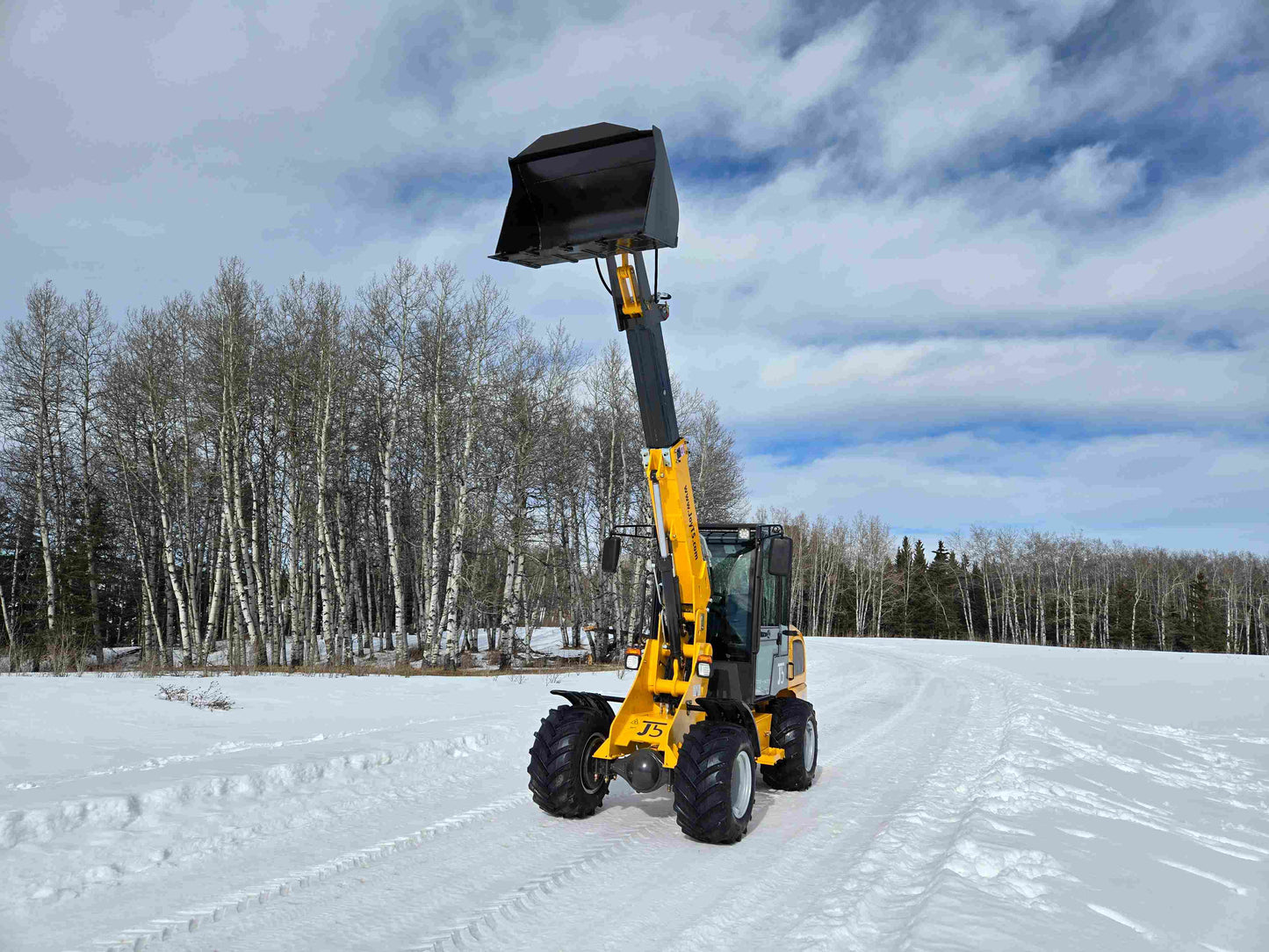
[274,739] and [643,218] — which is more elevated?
[643,218]

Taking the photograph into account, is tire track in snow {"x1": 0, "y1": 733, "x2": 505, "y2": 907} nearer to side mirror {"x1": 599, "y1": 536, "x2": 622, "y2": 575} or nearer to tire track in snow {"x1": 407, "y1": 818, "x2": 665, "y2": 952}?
tire track in snow {"x1": 407, "y1": 818, "x2": 665, "y2": 952}

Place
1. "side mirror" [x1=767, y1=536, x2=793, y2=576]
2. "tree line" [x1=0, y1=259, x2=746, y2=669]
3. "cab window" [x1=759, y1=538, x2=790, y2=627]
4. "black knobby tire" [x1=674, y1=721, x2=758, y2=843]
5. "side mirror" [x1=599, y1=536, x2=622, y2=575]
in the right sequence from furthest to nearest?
"tree line" [x1=0, y1=259, x2=746, y2=669]
"cab window" [x1=759, y1=538, x2=790, y2=627]
"side mirror" [x1=767, y1=536, x2=793, y2=576]
"side mirror" [x1=599, y1=536, x2=622, y2=575]
"black knobby tire" [x1=674, y1=721, x2=758, y2=843]

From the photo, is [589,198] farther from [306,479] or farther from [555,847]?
[306,479]

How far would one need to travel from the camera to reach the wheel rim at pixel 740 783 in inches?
244

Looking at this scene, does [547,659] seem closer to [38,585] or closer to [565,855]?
[38,585]

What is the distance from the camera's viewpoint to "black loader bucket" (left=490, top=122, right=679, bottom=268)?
6.13 metres

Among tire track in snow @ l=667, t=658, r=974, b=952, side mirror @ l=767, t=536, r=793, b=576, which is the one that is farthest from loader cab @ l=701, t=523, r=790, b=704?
tire track in snow @ l=667, t=658, r=974, b=952

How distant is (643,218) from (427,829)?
5.07 meters

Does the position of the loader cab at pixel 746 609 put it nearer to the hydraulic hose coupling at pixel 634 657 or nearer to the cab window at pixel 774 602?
the cab window at pixel 774 602

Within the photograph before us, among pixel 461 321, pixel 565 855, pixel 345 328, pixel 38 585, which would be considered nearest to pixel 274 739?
pixel 565 855

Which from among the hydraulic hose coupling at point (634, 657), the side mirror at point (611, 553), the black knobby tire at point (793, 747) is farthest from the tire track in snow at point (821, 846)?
the side mirror at point (611, 553)

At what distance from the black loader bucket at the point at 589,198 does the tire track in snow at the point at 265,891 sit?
15.4ft

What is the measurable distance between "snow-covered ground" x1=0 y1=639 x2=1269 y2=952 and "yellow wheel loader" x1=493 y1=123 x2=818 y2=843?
42 centimetres

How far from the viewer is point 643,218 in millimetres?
6059
